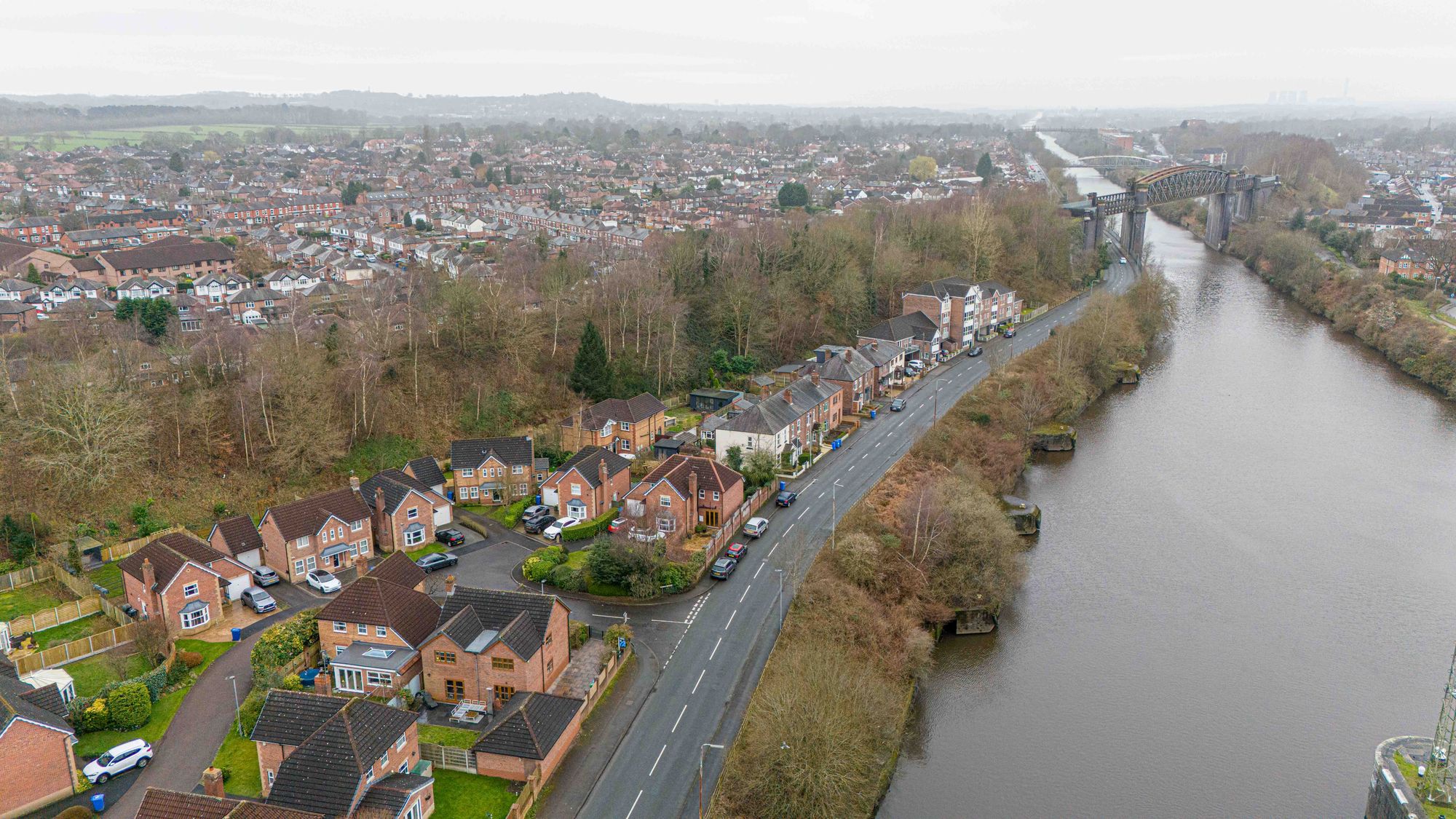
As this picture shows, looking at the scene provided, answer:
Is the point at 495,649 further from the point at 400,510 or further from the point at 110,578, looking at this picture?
the point at 110,578

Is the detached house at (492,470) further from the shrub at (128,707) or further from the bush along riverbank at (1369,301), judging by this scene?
the bush along riverbank at (1369,301)

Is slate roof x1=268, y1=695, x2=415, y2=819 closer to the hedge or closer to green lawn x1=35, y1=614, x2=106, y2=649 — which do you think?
green lawn x1=35, y1=614, x2=106, y2=649

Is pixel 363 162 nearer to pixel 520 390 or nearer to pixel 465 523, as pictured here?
pixel 520 390

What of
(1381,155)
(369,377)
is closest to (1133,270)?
(369,377)

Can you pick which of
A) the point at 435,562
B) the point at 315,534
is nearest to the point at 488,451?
the point at 435,562

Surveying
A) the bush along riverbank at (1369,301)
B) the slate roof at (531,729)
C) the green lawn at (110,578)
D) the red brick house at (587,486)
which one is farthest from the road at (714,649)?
the bush along riverbank at (1369,301)
